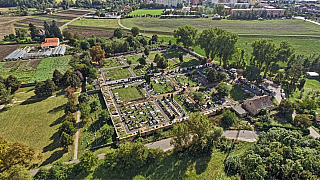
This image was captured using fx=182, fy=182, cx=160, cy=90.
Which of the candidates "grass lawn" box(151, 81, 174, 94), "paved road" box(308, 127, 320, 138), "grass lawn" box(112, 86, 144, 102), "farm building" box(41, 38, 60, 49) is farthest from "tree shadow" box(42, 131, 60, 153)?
"farm building" box(41, 38, 60, 49)

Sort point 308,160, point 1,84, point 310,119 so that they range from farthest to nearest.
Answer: point 1,84
point 310,119
point 308,160

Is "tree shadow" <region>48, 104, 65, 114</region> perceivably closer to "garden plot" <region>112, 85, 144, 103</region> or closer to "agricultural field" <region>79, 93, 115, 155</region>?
"agricultural field" <region>79, 93, 115, 155</region>

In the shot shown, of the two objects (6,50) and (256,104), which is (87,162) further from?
(6,50)

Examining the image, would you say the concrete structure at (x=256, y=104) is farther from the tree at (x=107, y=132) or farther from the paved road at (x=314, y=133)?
the tree at (x=107, y=132)

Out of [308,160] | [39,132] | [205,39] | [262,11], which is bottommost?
[39,132]

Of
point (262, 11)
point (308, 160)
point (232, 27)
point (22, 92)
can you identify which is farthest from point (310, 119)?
point (262, 11)

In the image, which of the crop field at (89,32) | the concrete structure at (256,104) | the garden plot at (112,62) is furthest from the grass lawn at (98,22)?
the concrete structure at (256,104)

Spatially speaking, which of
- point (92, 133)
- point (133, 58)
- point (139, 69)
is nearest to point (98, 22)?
point (133, 58)

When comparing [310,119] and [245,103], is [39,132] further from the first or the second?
[310,119]
